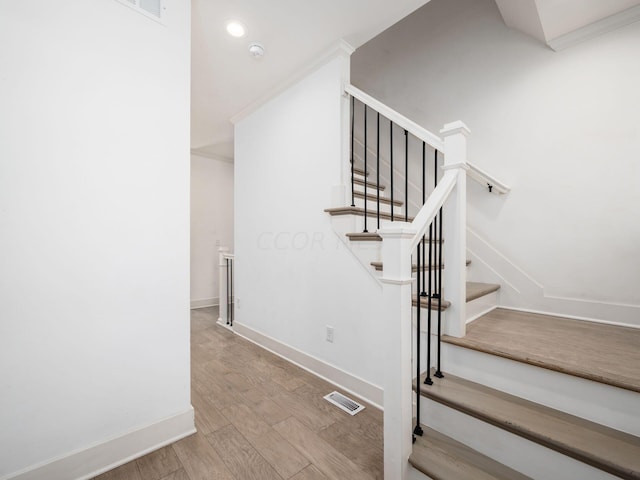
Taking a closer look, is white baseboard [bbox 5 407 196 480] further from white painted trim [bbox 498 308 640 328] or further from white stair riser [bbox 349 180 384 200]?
white painted trim [bbox 498 308 640 328]

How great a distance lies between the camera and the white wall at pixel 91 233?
1.18 meters

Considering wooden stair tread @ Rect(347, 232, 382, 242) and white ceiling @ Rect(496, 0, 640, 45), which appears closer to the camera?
white ceiling @ Rect(496, 0, 640, 45)

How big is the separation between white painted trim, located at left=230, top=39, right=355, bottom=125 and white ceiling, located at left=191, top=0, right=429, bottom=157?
0.03 meters

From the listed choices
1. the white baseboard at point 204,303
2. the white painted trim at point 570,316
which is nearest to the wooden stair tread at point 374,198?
the white painted trim at point 570,316

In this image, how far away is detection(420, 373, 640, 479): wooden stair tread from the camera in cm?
93

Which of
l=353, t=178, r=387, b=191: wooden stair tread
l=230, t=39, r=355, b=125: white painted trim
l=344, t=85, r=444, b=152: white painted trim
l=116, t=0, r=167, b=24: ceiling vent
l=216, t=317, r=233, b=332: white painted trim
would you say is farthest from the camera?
l=216, t=317, r=233, b=332: white painted trim

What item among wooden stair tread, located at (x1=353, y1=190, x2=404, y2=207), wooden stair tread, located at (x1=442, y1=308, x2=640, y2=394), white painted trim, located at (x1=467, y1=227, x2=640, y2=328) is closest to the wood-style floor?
wooden stair tread, located at (x1=442, y1=308, x2=640, y2=394)

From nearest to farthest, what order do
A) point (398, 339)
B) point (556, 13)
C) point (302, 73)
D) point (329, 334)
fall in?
point (398, 339)
point (556, 13)
point (329, 334)
point (302, 73)

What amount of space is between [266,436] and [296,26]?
8.91 ft

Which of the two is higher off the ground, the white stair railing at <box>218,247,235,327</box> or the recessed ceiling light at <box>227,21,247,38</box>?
the recessed ceiling light at <box>227,21,247,38</box>

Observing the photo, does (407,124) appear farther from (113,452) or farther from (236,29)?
(113,452)

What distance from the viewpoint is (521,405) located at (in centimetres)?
121

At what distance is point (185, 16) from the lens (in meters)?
1.63

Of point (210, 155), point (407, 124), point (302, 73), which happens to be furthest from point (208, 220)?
point (407, 124)
